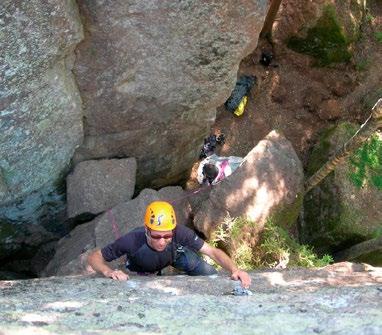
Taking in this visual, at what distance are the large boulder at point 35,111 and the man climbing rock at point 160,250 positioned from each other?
5.66ft

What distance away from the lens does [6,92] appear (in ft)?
18.0

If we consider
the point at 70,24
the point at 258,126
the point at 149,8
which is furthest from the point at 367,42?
the point at 70,24

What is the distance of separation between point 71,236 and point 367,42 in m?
8.18

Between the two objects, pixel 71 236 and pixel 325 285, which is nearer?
pixel 325 285

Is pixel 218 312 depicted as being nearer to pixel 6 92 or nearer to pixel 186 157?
pixel 6 92

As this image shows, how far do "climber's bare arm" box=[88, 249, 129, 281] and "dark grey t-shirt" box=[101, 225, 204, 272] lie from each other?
58mm

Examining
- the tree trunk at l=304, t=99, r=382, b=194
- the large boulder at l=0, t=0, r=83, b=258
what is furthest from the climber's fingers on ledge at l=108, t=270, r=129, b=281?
the tree trunk at l=304, t=99, r=382, b=194

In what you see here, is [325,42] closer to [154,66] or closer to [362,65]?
[362,65]

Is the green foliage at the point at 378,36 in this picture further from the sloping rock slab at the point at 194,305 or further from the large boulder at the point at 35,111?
the large boulder at the point at 35,111

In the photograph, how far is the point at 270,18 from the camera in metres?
10.9

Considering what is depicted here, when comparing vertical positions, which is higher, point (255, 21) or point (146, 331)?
point (255, 21)

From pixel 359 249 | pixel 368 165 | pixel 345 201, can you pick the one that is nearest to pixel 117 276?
pixel 359 249

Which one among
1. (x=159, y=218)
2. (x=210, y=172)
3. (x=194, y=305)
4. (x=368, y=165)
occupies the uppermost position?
(x=368, y=165)

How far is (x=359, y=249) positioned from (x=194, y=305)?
4.98 m
